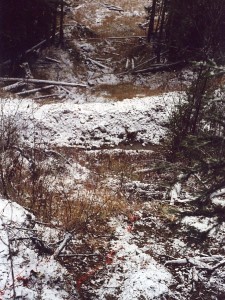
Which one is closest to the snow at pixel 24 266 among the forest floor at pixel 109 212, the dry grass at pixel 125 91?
the forest floor at pixel 109 212

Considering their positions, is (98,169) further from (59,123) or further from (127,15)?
(127,15)

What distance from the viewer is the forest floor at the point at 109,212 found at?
238 inches

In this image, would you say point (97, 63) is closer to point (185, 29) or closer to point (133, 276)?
point (185, 29)

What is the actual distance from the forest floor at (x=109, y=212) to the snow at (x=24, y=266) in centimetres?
2

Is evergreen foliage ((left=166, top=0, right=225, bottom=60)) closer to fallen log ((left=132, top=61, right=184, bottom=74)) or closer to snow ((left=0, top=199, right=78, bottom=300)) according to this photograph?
fallen log ((left=132, top=61, right=184, bottom=74))

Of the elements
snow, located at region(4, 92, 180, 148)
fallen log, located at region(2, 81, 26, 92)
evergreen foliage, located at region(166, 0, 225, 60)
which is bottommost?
snow, located at region(4, 92, 180, 148)

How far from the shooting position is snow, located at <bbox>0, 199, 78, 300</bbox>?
17.7 ft

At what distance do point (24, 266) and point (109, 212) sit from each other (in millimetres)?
2653

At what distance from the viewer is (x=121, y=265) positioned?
6.62 metres

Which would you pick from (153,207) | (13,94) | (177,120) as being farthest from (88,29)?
(153,207)

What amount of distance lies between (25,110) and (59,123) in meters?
1.46

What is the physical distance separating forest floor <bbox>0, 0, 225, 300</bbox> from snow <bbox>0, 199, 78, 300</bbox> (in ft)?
0.06

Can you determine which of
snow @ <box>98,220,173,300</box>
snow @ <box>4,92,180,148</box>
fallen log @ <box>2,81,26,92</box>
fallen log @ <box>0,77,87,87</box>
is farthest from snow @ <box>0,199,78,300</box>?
fallen log @ <box>0,77,87,87</box>

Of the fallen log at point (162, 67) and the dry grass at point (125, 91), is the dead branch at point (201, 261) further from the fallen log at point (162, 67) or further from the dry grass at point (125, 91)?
the fallen log at point (162, 67)
